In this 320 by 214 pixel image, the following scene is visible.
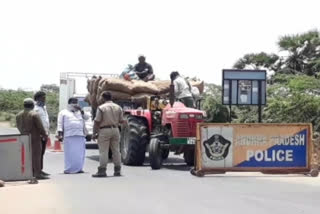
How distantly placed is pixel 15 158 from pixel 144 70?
23.5 ft

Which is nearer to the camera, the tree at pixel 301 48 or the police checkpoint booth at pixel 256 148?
the police checkpoint booth at pixel 256 148

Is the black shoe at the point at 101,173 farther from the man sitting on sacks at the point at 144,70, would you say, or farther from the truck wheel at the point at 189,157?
the man sitting on sacks at the point at 144,70

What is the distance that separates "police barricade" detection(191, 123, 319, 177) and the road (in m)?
0.24

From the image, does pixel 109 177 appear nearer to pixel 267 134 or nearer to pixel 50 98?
pixel 267 134

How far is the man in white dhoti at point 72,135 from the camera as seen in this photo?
1512cm

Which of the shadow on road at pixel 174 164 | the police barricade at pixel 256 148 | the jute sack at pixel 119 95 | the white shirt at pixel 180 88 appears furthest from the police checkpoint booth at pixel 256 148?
the jute sack at pixel 119 95

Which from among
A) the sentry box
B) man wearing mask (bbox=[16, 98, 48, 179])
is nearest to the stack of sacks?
the sentry box

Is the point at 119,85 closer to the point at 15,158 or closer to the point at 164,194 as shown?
the point at 15,158

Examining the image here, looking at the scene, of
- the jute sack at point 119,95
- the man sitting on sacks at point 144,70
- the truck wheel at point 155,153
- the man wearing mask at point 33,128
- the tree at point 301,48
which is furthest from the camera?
the tree at point 301,48

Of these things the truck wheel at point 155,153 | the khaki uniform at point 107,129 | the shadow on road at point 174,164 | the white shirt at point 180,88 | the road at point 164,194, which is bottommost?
the shadow on road at point 174,164

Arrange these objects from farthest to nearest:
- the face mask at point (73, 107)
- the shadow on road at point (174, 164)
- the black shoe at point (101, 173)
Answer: the shadow on road at point (174, 164) → the face mask at point (73, 107) → the black shoe at point (101, 173)

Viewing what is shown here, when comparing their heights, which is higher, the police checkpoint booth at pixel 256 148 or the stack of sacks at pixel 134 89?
the stack of sacks at pixel 134 89

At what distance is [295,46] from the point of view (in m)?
29.1

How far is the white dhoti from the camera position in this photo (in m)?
15.1
